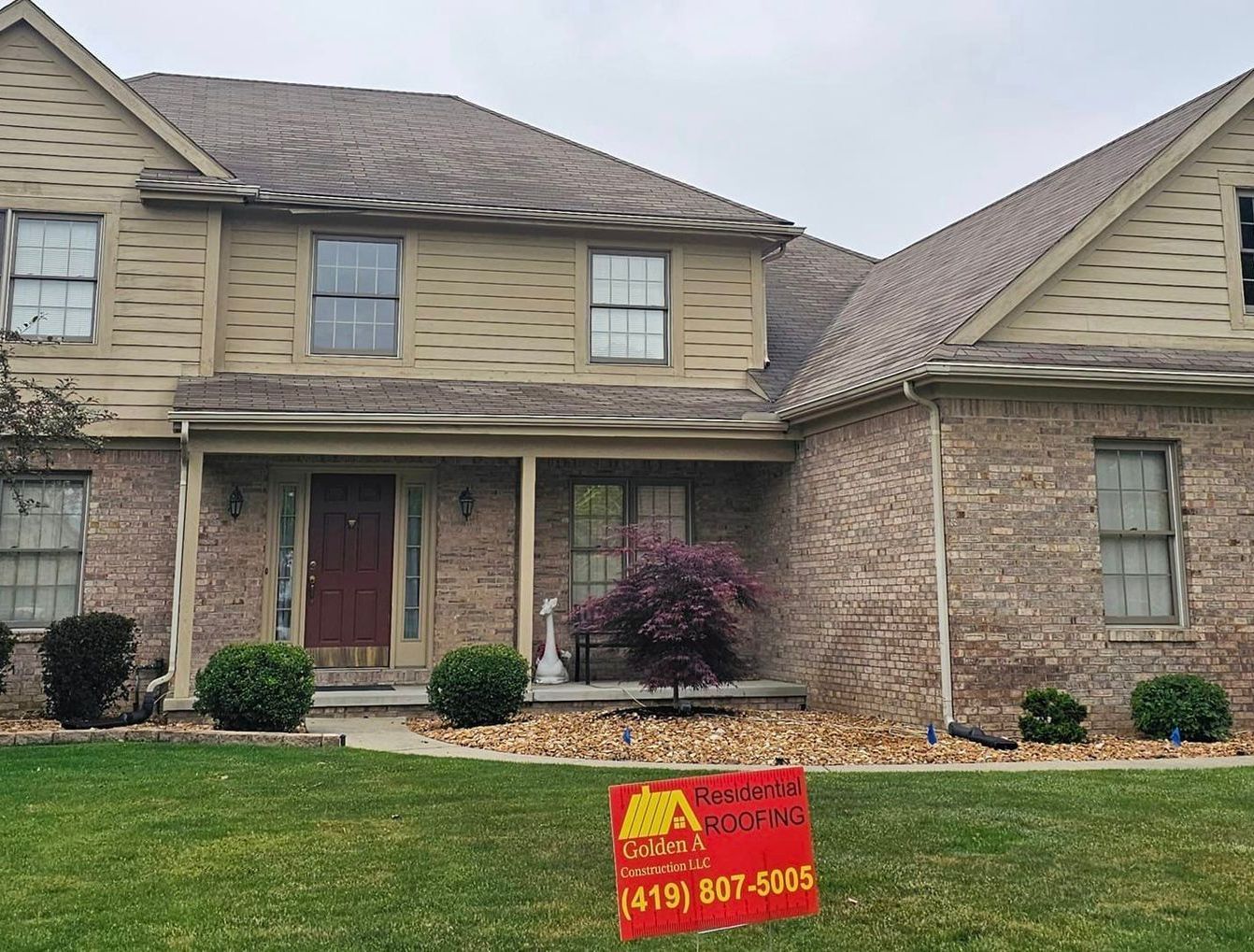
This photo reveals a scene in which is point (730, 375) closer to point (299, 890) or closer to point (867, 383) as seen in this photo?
point (867, 383)

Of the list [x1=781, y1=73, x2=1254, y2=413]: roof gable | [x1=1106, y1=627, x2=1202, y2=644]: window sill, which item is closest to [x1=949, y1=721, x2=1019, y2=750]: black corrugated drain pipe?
[x1=1106, y1=627, x2=1202, y2=644]: window sill

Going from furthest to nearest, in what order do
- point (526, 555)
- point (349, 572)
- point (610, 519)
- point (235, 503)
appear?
point (610, 519) < point (349, 572) < point (235, 503) < point (526, 555)

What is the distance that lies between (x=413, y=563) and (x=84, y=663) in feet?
12.7

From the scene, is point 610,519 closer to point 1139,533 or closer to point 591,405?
point 591,405

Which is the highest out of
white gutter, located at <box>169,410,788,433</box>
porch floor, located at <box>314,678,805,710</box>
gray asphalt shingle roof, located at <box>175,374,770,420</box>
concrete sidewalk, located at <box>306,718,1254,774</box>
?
gray asphalt shingle roof, located at <box>175,374,770,420</box>

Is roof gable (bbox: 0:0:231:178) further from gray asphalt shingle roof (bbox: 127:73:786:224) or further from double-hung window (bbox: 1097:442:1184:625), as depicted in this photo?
double-hung window (bbox: 1097:442:1184:625)

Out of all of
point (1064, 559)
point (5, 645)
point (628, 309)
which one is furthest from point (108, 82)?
point (1064, 559)

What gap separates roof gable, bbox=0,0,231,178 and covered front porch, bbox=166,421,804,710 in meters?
3.39

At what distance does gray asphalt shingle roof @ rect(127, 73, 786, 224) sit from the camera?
14.1 m

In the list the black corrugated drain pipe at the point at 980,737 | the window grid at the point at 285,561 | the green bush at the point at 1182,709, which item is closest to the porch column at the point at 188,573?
the window grid at the point at 285,561

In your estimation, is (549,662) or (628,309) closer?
(549,662)

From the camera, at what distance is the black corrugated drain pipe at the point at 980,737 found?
9.80 metres

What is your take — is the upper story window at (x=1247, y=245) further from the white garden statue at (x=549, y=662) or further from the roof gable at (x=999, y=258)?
the white garden statue at (x=549, y=662)

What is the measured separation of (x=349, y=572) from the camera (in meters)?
13.4
